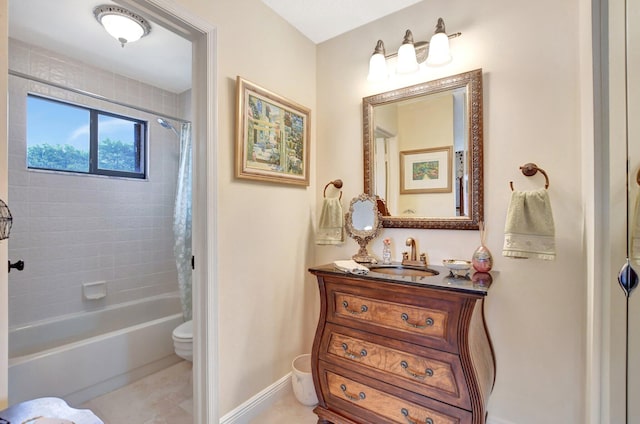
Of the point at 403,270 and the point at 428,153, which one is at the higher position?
the point at 428,153

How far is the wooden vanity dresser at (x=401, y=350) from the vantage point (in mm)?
1182

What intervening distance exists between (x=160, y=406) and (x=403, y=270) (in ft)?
5.86

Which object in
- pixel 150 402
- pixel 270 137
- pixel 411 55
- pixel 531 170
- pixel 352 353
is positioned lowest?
pixel 150 402

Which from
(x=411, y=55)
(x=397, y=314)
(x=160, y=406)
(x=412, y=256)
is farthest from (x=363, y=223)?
(x=160, y=406)

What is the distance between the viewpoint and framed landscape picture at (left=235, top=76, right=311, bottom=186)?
1602mm

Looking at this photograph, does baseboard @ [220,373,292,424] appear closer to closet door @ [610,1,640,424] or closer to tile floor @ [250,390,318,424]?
tile floor @ [250,390,318,424]

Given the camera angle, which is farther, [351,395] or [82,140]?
[82,140]

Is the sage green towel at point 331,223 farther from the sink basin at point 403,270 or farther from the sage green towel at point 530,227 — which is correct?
the sage green towel at point 530,227

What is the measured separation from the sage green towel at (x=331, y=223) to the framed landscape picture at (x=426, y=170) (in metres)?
0.44

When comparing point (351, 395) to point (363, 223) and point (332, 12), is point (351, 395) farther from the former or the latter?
point (332, 12)

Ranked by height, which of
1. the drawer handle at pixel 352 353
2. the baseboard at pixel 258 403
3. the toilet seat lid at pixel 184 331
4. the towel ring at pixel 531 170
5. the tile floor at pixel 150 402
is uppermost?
the towel ring at pixel 531 170

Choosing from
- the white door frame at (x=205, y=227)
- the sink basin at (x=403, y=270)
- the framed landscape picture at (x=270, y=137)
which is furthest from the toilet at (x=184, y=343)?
the sink basin at (x=403, y=270)

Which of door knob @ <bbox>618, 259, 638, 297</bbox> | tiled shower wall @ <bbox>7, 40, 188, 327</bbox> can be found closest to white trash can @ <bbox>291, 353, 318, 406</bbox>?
door knob @ <bbox>618, 259, 638, 297</bbox>

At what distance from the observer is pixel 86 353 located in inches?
73.5
